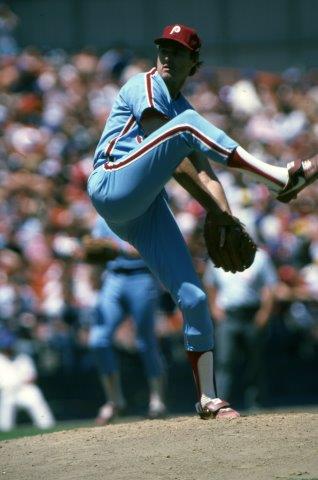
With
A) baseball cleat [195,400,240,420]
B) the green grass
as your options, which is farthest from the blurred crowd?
baseball cleat [195,400,240,420]

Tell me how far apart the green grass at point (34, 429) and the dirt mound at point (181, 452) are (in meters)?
3.41

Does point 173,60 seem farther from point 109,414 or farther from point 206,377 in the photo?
point 109,414

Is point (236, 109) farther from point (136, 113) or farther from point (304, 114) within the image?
point (136, 113)

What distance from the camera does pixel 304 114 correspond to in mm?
16500

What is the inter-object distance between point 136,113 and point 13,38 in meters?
13.1

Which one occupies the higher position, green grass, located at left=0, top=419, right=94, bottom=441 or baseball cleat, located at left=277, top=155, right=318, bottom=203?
baseball cleat, located at left=277, top=155, right=318, bottom=203

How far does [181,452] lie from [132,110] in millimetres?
1762

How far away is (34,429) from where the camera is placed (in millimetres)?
11234

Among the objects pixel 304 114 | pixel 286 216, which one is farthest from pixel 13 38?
pixel 286 216

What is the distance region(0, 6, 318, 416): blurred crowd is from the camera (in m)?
12.6

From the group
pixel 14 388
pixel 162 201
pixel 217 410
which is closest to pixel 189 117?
pixel 162 201

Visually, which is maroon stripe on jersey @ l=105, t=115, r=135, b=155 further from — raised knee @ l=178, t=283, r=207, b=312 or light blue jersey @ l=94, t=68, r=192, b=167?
raised knee @ l=178, t=283, r=207, b=312

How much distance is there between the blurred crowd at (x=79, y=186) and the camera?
496 inches

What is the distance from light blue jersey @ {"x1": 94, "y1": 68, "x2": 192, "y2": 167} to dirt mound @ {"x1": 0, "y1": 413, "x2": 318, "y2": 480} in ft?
4.89
